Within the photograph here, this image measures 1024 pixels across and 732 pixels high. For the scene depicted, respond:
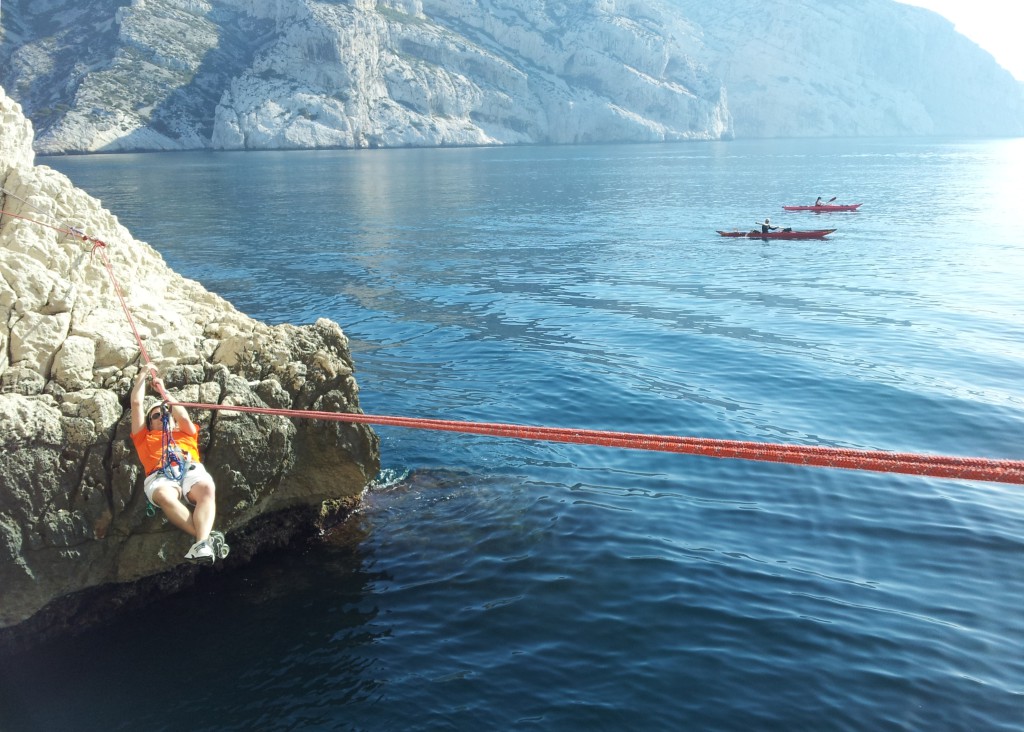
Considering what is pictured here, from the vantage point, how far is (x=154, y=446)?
1023cm

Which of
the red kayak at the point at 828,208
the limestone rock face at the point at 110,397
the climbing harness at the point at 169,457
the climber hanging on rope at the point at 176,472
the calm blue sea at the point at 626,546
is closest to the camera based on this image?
the climber hanging on rope at the point at 176,472

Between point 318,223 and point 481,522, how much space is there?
49.9 m

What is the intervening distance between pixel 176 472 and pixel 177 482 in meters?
0.15

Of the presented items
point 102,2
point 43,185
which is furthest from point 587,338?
point 102,2

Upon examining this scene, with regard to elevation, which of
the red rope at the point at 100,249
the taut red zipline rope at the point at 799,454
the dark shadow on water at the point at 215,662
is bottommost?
the dark shadow on water at the point at 215,662

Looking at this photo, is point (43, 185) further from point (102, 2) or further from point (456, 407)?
point (102, 2)

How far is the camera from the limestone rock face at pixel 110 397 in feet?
34.9

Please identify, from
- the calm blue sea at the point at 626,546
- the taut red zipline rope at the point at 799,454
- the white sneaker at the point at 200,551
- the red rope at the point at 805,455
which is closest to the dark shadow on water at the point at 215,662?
the calm blue sea at the point at 626,546

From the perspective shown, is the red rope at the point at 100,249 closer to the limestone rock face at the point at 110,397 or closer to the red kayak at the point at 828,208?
the limestone rock face at the point at 110,397

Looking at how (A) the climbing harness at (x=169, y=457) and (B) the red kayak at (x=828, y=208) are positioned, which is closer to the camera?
(A) the climbing harness at (x=169, y=457)

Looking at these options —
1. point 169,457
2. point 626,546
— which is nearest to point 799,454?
point 626,546

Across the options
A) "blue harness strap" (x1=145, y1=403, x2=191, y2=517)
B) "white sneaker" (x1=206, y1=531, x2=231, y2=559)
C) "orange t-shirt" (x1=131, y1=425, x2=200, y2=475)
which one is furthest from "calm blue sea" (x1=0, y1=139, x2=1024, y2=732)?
"orange t-shirt" (x1=131, y1=425, x2=200, y2=475)

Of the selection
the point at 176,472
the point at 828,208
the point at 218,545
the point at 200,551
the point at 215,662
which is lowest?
the point at 215,662

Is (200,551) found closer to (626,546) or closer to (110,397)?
(110,397)
